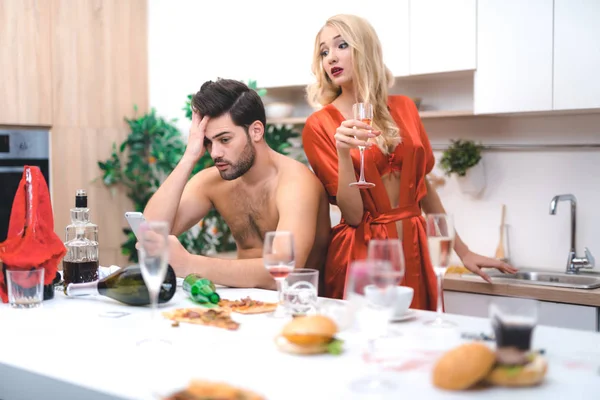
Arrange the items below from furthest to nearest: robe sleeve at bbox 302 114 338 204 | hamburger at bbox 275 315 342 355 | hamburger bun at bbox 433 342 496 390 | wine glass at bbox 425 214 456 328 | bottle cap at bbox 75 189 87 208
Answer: robe sleeve at bbox 302 114 338 204 → bottle cap at bbox 75 189 87 208 → wine glass at bbox 425 214 456 328 → hamburger at bbox 275 315 342 355 → hamburger bun at bbox 433 342 496 390

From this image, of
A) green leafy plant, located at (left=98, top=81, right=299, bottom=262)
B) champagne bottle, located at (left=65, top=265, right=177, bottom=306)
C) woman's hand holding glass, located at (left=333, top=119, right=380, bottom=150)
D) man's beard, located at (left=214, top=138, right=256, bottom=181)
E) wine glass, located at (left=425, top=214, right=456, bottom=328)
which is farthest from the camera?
green leafy plant, located at (left=98, top=81, right=299, bottom=262)

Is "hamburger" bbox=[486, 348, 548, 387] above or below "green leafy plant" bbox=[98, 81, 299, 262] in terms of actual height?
below

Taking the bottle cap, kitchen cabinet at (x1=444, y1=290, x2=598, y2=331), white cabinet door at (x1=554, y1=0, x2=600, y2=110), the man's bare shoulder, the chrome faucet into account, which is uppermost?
white cabinet door at (x1=554, y1=0, x2=600, y2=110)

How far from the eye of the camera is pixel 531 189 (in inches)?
134

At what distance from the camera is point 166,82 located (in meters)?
4.66

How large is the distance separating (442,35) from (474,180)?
751mm

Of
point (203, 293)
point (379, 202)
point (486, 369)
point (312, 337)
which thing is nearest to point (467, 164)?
point (379, 202)

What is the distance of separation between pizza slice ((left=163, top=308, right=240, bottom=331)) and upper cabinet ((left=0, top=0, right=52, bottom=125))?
275 cm

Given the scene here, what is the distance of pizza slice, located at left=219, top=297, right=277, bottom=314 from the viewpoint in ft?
5.43

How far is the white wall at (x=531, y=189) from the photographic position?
3268mm

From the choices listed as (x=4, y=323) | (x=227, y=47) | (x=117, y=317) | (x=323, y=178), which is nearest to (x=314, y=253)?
(x=323, y=178)

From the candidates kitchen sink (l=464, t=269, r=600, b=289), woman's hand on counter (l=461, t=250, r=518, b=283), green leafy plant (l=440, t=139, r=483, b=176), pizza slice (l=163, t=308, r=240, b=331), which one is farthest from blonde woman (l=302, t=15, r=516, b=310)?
pizza slice (l=163, t=308, r=240, b=331)

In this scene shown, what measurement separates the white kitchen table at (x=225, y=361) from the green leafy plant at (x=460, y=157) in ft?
6.45

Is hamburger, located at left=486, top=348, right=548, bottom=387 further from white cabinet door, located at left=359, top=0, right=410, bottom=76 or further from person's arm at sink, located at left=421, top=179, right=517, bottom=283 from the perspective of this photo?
white cabinet door, located at left=359, top=0, right=410, bottom=76
